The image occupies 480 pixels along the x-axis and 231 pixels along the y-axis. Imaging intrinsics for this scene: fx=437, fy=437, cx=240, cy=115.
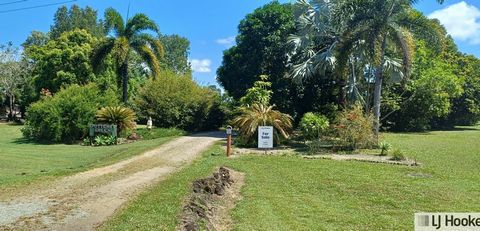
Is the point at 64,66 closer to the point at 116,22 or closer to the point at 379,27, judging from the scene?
the point at 116,22

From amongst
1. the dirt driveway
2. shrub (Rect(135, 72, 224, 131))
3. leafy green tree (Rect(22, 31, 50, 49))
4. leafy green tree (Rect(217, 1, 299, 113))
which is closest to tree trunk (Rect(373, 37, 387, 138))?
leafy green tree (Rect(217, 1, 299, 113))

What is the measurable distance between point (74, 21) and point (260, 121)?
127ft

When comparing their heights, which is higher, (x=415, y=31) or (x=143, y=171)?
(x=415, y=31)

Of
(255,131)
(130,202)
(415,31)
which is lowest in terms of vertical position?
(130,202)

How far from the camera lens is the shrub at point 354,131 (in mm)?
16672

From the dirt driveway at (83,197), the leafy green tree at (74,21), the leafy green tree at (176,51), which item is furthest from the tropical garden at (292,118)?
the leafy green tree at (176,51)

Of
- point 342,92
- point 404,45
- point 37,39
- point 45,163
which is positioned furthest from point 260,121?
point 37,39

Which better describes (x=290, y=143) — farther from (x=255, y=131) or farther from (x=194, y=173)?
(x=194, y=173)

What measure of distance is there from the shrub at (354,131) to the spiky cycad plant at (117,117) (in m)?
10.1

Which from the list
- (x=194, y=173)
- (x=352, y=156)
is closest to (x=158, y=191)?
(x=194, y=173)

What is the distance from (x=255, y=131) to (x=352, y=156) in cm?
Answer: 451

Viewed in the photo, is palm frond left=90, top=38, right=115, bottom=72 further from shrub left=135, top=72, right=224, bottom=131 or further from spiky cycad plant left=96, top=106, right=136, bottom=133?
spiky cycad plant left=96, top=106, right=136, bottom=133

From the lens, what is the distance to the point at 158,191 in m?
8.48

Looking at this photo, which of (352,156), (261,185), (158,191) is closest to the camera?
(158,191)
